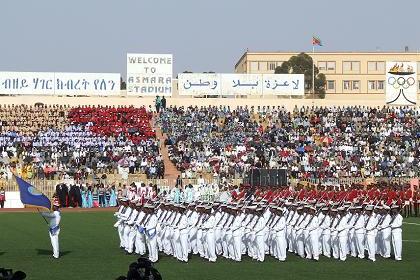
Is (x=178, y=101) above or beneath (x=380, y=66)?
beneath

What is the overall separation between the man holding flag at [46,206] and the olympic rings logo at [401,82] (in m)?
43.6

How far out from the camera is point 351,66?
117m

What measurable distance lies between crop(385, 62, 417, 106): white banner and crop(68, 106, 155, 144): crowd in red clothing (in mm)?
15792

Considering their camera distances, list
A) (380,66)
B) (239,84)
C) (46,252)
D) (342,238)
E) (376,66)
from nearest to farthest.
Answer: (342,238) → (46,252) → (239,84) → (380,66) → (376,66)

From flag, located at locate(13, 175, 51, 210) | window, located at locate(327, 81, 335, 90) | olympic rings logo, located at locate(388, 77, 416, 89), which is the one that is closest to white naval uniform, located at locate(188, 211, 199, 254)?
flag, located at locate(13, 175, 51, 210)

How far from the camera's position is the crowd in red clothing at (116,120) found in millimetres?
58375

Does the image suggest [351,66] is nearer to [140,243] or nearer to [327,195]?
[327,195]

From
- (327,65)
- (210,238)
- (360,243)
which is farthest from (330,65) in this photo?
(210,238)

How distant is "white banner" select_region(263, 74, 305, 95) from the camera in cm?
6788

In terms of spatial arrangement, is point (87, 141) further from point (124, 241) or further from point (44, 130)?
point (124, 241)

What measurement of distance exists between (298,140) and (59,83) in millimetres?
16371

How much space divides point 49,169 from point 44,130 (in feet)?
29.6

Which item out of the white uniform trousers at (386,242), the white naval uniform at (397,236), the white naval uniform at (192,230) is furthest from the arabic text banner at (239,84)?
the white naval uniform at (397,236)

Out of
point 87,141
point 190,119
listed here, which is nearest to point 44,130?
point 87,141
